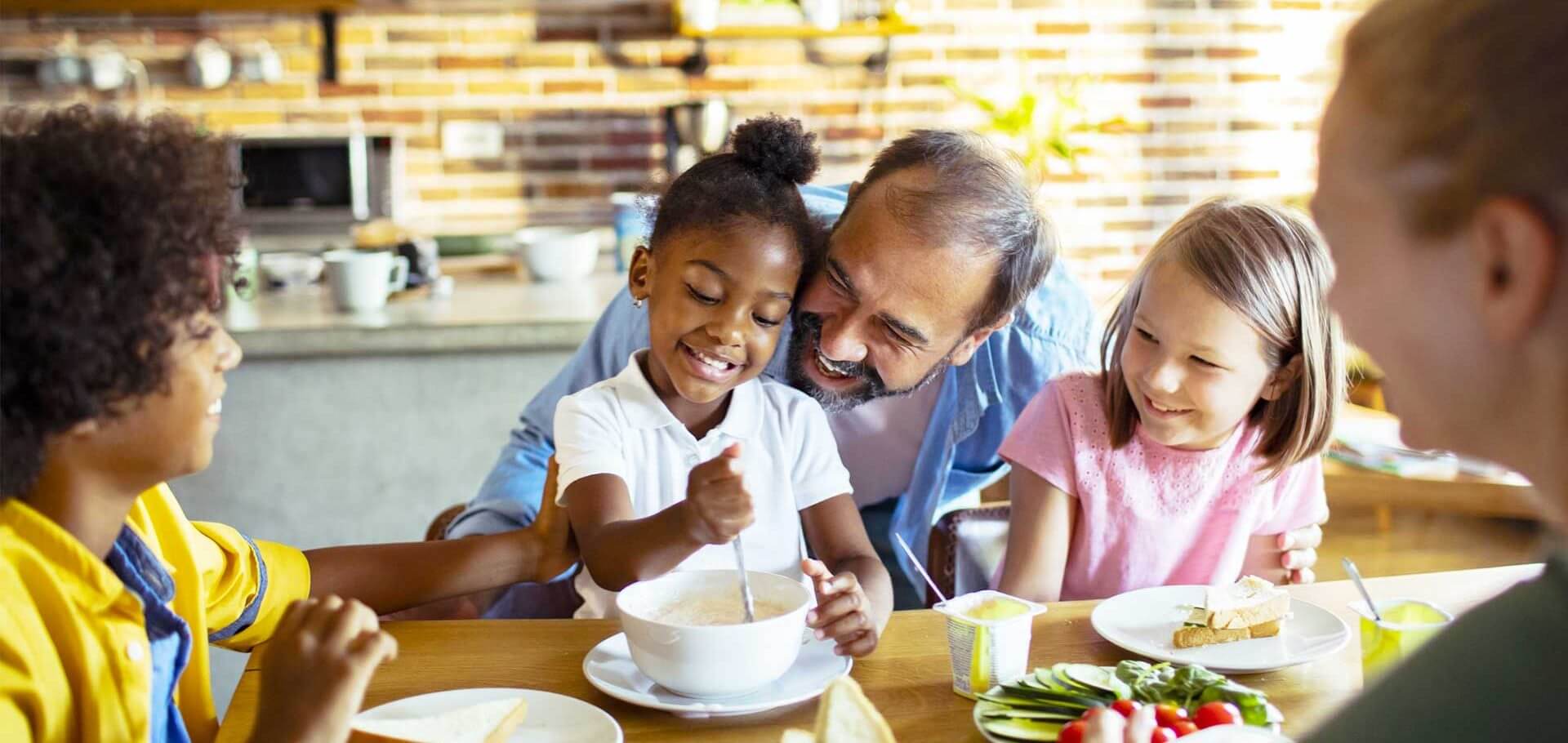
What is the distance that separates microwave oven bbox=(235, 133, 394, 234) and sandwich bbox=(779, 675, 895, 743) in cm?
430

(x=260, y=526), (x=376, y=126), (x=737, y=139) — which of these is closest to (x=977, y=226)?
(x=737, y=139)

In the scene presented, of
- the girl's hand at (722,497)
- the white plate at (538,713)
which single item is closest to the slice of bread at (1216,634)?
the girl's hand at (722,497)

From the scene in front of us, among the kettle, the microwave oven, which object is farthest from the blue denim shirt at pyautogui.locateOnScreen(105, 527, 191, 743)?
the microwave oven

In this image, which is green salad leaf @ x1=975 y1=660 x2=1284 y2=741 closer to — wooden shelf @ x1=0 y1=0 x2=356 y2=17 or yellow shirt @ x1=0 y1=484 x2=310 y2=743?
yellow shirt @ x1=0 y1=484 x2=310 y2=743

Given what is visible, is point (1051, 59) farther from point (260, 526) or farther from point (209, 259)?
point (209, 259)

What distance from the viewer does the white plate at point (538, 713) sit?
1070 millimetres

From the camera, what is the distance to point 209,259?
39.1 inches

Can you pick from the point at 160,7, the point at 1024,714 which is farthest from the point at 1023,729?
the point at 160,7

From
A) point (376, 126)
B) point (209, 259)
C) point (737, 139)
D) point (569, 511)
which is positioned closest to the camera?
point (209, 259)

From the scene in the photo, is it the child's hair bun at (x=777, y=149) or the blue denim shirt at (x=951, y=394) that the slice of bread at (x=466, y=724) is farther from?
the blue denim shirt at (x=951, y=394)

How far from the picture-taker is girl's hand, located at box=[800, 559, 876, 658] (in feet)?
4.00

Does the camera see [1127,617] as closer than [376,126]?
Yes

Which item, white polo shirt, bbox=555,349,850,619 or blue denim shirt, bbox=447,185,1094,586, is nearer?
white polo shirt, bbox=555,349,850,619

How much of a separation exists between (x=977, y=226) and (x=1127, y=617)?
0.56 meters
